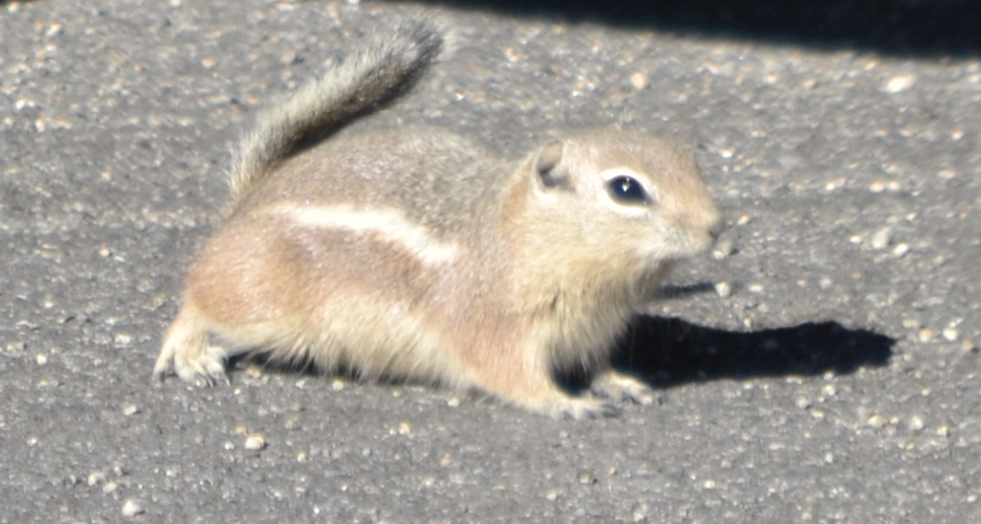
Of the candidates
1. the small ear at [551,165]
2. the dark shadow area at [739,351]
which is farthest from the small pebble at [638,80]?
the small ear at [551,165]

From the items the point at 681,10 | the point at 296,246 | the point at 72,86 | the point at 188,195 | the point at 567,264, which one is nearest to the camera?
the point at 567,264

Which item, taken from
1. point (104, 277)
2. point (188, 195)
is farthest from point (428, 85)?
point (104, 277)

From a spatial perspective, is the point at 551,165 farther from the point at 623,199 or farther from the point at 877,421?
the point at 877,421

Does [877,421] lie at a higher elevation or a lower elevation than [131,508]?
higher

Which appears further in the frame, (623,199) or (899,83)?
(899,83)

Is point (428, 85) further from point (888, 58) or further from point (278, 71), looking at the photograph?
point (888, 58)

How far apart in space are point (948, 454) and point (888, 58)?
3062 millimetres

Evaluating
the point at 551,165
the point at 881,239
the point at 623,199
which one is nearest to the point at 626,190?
the point at 623,199

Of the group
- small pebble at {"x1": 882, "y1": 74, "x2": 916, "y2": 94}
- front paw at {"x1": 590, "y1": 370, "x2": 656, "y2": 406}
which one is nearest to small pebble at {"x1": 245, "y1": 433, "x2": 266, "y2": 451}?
front paw at {"x1": 590, "y1": 370, "x2": 656, "y2": 406}

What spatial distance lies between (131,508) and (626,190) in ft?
4.95

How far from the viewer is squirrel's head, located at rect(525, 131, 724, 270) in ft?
11.8

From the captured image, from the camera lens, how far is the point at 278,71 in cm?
639

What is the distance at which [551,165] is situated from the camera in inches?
150

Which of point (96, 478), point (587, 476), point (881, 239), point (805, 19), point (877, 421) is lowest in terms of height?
point (96, 478)
